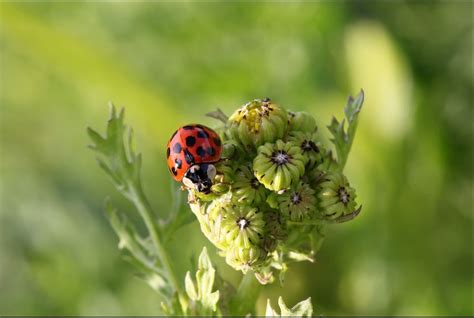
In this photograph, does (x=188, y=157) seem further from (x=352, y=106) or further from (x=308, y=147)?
(x=352, y=106)

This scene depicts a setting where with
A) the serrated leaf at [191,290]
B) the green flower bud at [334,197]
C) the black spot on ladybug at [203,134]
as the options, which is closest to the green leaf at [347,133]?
the green flower bud at [334,197]

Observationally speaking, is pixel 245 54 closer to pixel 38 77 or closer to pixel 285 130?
pixel 38 77

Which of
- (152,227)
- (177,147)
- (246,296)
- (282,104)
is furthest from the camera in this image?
(282,104)

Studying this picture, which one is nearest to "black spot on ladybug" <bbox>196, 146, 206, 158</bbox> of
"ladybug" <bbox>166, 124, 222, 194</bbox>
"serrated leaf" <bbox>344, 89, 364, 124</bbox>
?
"ladybug" <bbox>166, 124, 222, 194</bbox>

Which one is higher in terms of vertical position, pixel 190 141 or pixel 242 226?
pixel 190 141

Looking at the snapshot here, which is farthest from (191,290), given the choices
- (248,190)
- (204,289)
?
(248,190)
